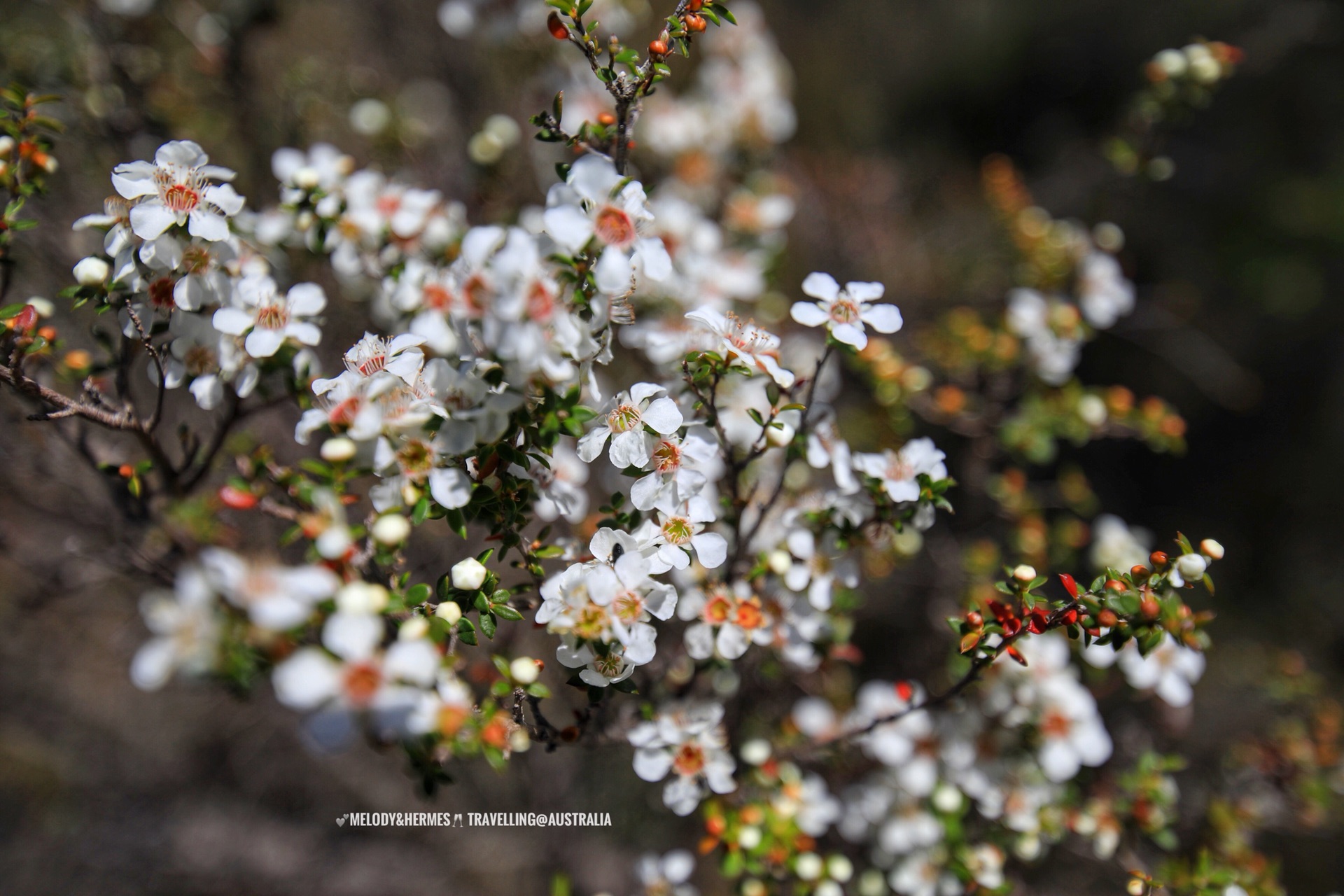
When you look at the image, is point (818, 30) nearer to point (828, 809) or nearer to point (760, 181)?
point (760, 181)

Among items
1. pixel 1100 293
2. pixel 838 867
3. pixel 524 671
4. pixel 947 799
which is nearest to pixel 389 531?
pixel 524 671

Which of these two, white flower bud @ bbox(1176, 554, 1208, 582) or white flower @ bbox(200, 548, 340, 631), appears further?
white flower bud @ bbox(1176, 554, 1208, 582)

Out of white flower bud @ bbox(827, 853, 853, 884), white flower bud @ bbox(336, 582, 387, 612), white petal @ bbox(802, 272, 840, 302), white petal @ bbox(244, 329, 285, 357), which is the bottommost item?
white flower bud @ bbox(827, 853, 853, 884)

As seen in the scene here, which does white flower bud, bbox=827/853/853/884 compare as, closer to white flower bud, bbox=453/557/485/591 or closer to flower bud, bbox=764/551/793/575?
flower bud, bbox=764/551/793/575

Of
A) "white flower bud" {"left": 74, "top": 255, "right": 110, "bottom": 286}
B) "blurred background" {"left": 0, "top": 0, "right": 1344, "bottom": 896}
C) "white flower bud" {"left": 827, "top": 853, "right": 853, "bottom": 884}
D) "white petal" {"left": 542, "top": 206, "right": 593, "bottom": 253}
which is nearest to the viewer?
"white petal" {"left": 542, "top": 206, "right": 593, "bottom": 253}

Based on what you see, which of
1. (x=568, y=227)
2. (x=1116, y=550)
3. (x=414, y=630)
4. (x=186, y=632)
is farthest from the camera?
(x=1116, y=550)

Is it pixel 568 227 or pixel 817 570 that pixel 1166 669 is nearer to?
pixel 817 570

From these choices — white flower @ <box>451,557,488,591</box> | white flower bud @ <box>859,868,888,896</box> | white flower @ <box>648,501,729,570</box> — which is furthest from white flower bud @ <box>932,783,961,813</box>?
white flower @ <box>451,557,488,591</box>
